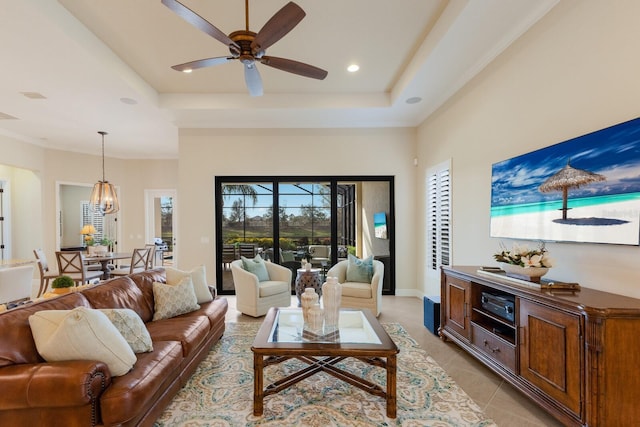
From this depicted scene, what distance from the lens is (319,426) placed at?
2.26 meters

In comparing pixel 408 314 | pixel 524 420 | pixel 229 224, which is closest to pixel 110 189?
pixel 229 224

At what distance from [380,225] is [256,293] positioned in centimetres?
284

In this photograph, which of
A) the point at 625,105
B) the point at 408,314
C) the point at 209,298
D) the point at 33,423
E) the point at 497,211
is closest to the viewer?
the point at 33,423

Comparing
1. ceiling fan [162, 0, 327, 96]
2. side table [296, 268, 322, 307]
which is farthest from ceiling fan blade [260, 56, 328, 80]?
side table [296, 268, 322, 307]

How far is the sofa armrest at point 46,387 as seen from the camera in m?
1.70

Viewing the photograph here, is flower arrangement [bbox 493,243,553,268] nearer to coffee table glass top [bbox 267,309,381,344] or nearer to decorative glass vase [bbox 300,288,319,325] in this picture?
coffee table glass top [bbox 267,309,381,344]

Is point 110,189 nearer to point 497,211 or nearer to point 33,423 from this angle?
point 33,423

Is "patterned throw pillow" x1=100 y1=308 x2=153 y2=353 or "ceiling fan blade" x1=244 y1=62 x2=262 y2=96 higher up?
"ceiling fan blade" x1=244 y1=62 x2=262 y2=96

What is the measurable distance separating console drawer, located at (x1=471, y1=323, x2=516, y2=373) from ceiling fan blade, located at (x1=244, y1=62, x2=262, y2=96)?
328 centimetres

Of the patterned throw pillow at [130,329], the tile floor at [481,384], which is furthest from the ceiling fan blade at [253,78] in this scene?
the tile floor at [481,384]

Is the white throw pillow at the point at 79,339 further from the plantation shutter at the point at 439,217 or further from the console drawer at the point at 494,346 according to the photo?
the plantation shutter at the point at 439,217

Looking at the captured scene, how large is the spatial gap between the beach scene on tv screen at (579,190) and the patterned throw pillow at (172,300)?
348 centimetres

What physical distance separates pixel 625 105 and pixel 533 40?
1.20 m

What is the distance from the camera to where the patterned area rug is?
2.32m
